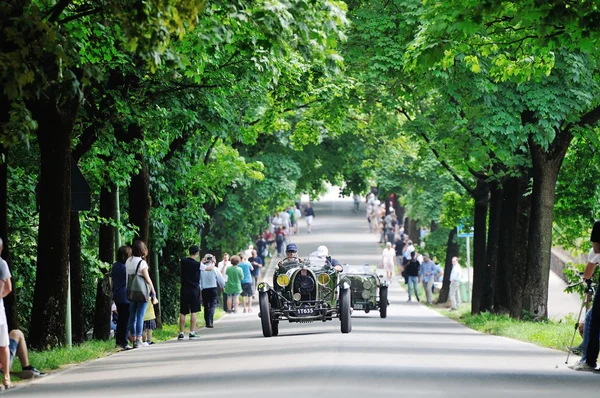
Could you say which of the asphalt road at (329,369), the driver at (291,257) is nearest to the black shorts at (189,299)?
the asphalt road at (329,369)

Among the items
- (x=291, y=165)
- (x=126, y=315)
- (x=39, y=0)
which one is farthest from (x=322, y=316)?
(x=291, y=165)

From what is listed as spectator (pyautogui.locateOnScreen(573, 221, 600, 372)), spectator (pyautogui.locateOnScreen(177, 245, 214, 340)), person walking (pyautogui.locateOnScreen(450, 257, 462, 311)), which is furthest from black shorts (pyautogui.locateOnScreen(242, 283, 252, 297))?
spectator (pyautogui.locateOnScreen(573, 221, 600, 372))

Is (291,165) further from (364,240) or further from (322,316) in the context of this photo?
(364,240)

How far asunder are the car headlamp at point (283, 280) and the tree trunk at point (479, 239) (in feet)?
41.7

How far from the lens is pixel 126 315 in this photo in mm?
24359

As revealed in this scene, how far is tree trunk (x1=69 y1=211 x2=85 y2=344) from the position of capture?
24047 millimetres

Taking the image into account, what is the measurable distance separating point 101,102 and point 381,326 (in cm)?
922

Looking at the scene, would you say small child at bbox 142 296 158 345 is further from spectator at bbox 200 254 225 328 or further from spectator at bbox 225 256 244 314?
spectator at bbox 225 256 244 314

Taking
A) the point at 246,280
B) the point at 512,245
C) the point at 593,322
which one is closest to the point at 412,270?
the point at 246,280

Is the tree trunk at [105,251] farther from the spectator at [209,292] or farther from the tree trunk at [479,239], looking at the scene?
the tree trunk at [479,239]

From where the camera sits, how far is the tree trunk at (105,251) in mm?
26484

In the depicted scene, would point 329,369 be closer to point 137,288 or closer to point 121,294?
point 137,288

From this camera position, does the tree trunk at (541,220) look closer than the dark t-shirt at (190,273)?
No

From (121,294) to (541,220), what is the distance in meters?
9.46
